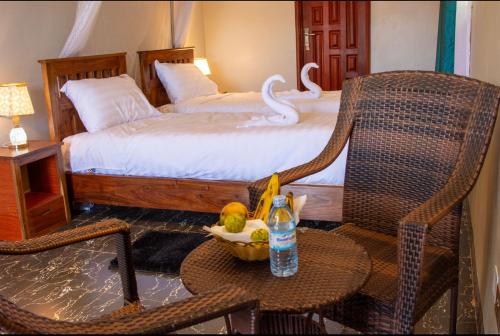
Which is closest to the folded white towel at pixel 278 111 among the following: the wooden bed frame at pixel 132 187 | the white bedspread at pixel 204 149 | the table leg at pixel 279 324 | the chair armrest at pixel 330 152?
the white bedspread at pixel 204 149

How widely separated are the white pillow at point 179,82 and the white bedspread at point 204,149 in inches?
45.1

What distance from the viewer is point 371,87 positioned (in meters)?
2.15

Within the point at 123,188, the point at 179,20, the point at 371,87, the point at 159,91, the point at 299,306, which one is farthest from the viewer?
the point at 179,20

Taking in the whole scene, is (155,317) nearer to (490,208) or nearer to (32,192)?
(490,208)

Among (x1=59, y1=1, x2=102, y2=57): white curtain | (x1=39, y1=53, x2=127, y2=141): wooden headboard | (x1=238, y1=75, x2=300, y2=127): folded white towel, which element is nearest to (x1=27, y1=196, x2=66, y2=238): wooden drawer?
(x1=39, y1=53, x2=127, y2=141): wooden headboard

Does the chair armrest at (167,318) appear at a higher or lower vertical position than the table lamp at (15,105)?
lower

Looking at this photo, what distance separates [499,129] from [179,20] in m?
4.47

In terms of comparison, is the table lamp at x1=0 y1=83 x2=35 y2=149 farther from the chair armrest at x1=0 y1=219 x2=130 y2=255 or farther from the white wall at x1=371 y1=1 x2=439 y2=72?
the white wall at x1=371 y1=1 x2=439 y2=72

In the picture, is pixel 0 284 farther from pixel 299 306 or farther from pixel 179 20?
pixel 179 20

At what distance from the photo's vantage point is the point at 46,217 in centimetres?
358

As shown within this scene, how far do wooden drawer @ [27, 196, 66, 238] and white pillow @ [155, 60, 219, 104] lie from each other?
1760 millimetres

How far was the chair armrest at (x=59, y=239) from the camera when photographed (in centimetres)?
164

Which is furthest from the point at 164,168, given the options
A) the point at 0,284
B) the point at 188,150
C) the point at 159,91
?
the point at 159,91

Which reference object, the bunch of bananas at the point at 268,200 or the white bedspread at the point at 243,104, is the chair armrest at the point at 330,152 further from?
the white bedspread at the point at 243,104
